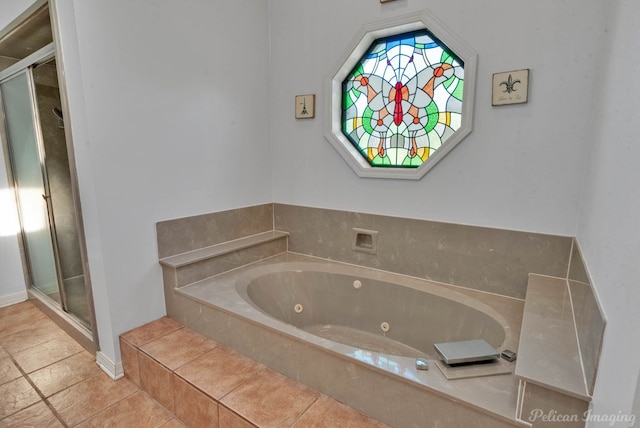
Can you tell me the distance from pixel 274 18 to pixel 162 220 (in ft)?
5.44

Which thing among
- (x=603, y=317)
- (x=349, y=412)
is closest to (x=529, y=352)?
(x=603, y=317)

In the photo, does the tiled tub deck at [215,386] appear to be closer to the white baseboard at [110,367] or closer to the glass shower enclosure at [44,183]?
the white baseboard at [110,367]

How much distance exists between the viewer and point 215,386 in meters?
1.37

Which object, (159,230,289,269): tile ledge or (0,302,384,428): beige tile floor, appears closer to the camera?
(0,302,384,428): beige tile floor

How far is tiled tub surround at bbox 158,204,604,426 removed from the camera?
1.08 meters

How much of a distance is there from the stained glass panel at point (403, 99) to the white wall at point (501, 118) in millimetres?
145

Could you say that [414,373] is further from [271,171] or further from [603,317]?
[271,171]

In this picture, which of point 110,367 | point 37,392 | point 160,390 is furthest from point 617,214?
point 37,392

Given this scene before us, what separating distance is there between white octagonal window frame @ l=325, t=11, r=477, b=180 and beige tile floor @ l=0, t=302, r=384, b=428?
51.6 inches

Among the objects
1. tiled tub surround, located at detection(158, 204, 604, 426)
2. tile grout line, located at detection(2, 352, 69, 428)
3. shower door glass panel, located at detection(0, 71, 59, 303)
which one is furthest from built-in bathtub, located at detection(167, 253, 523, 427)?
shower door glass panel, located at detection(0, 71, 59, 303)

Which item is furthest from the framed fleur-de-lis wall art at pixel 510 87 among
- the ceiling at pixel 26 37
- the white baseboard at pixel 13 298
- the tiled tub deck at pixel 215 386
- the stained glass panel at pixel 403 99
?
the white baseboard at pixel 13 298

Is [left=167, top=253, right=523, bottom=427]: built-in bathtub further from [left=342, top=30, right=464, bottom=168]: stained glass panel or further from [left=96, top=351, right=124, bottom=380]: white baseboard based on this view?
[left=342, top=30, right=464, bottom=168]: stained glass panel

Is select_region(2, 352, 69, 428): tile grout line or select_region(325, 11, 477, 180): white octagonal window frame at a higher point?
select_region(325, 11, 477, 180): white octagonal window frame

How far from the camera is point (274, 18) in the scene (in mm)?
2387
